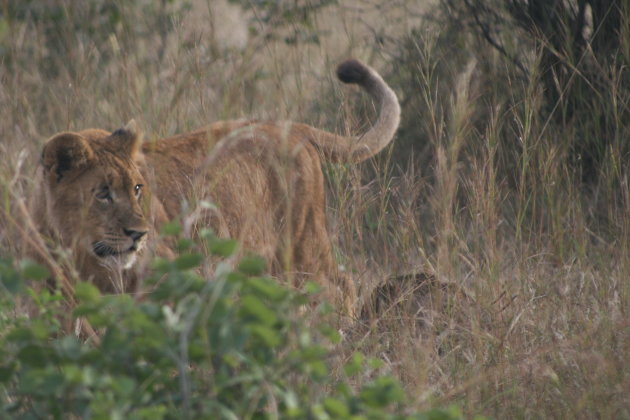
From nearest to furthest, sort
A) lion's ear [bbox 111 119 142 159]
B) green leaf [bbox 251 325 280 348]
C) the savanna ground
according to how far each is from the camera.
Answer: green leaf [bbox 251 325 280 348] → the savanna ground → lion's ear [bbox 111 119 142 159]

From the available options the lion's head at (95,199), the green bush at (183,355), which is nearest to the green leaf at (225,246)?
the green bush at (183,355)

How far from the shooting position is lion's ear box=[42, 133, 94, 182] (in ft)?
11.6

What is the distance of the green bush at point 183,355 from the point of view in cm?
196

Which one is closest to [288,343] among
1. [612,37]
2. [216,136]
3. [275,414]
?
[275,414]

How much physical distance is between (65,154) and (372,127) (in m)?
1.56

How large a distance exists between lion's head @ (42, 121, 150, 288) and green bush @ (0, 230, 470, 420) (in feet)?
4.38

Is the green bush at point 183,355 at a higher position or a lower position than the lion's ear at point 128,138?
higher

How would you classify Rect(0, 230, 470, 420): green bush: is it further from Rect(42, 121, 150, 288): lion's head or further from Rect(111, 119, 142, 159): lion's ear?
Rect(111, 119, 142, 159): lion's ear

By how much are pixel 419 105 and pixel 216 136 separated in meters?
2.15

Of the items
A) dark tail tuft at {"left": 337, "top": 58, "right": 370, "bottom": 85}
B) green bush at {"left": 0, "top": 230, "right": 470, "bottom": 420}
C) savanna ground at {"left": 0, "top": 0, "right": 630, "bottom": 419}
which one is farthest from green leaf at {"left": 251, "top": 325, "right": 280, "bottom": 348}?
dark tail tuft at {"left": 337, "top": 58, "right": 370, "bottom": 85}

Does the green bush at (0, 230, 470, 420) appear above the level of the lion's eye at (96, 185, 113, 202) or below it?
above

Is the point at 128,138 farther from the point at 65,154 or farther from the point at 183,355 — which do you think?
the point at 183,355

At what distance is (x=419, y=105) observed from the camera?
5.96 m

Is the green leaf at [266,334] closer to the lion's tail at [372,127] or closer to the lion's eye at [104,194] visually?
the lion's eye at [104,194]
